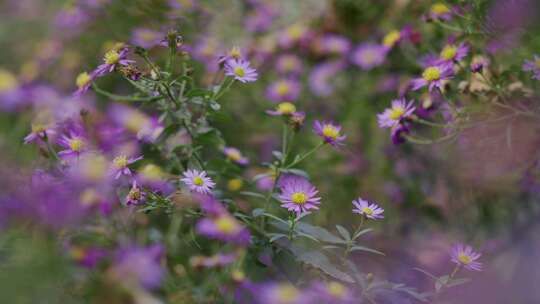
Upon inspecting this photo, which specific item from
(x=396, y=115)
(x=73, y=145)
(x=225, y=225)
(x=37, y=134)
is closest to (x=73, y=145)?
(x=73, y=145)

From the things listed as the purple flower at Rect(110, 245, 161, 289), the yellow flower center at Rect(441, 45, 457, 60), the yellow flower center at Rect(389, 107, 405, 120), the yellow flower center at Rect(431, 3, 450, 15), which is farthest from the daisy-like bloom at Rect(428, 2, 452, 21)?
the purple flower at Rect(110, 245, 161, 289)

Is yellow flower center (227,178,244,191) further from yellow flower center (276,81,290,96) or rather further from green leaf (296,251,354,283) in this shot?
yellow flower center (276,81,290,96)

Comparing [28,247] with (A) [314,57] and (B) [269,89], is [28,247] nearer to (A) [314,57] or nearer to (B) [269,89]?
(B) [269,89]

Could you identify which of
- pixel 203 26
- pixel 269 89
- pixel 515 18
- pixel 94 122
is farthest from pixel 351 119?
pixel 94 122

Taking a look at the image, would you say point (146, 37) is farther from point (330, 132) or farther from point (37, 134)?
point (330, 132)

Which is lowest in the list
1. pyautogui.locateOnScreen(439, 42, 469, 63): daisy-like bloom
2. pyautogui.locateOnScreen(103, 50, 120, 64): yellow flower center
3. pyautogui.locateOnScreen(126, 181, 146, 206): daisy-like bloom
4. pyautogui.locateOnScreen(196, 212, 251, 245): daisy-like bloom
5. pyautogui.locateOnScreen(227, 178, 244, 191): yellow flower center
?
pyautogui.locateOnScreen(196, 212, 251, 245): daisy-like bloom

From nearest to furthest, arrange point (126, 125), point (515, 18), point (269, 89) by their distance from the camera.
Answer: point (515, 18) → point (126, 125) → point (269, 89)

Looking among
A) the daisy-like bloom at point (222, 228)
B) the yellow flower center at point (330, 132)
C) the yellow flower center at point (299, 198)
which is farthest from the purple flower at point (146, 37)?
the daisy-like bloom at point (222, 228)
